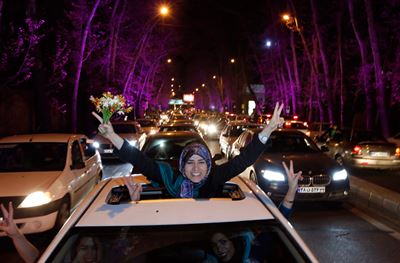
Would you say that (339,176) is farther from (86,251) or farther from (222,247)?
(86,251)

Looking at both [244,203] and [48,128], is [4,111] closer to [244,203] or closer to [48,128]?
[48,128]

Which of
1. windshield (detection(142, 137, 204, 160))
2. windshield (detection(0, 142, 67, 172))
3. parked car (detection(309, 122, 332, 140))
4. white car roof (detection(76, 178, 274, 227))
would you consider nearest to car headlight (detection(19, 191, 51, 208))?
windshield (detection(0, 142, 67, 172))

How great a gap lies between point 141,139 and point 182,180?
1705 centimetres

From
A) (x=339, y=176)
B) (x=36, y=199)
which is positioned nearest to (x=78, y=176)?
(x=36, y=199)

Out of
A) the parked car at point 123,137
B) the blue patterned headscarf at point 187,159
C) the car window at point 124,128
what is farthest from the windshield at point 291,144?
the car window at point 124,128

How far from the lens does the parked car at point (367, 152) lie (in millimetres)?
15531

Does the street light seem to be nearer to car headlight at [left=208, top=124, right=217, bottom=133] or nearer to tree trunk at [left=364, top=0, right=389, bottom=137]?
car headlight at [left=208, top=124, right=217, bottom=133]

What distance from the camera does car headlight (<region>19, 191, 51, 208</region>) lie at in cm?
682

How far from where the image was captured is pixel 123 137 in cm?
1947

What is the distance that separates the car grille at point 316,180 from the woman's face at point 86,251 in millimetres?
6878

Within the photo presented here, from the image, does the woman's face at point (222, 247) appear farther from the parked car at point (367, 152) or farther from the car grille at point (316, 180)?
the parked car at point (367, 152)

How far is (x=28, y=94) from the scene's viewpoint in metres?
26.1

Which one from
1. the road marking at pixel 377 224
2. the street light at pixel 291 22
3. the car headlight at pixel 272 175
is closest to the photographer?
the road marking at pixel 377 224

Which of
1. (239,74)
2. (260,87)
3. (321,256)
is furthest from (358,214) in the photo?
(260,87)
